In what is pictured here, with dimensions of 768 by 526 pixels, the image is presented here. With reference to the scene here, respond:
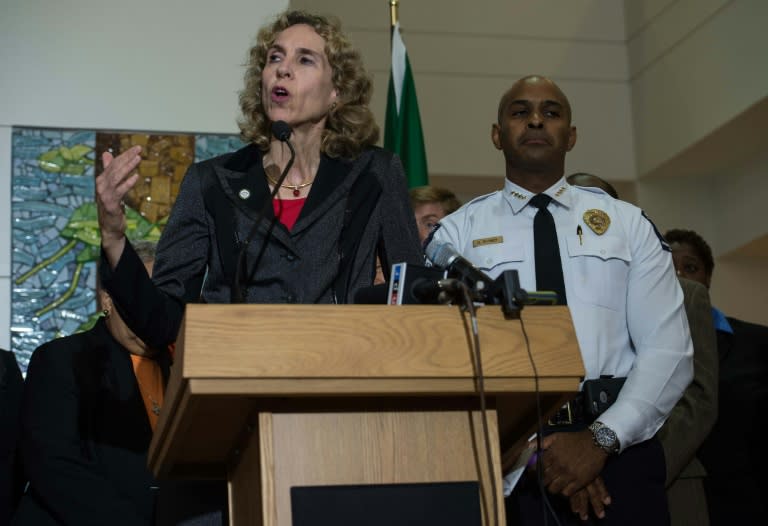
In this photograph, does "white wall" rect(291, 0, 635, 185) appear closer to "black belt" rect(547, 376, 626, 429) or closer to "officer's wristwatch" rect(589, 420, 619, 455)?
"black belt" rect(547, 376, 626, 429)

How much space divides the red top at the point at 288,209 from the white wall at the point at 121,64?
1934 millimetres

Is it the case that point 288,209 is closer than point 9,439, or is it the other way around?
point 288,209

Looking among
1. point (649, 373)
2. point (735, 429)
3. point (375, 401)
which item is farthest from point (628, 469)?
point (735, 429)

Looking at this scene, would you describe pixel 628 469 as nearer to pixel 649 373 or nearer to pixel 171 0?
pixel 649 373

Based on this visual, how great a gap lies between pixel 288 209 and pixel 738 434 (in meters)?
1.85

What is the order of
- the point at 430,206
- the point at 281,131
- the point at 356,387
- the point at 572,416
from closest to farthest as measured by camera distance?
the point at 356,387 → the point at 281,131 → the point at 572,416 → the point at 430,206

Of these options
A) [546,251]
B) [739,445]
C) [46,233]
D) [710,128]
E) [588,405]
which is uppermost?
[710,128]

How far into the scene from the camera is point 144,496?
304 centimetres

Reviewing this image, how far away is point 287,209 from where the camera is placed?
239cm

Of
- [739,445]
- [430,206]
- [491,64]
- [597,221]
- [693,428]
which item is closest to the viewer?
[597,221]

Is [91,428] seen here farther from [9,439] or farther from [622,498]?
[622,498]

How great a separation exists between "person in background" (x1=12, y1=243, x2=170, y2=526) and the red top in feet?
2.67

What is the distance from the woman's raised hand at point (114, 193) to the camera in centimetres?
195

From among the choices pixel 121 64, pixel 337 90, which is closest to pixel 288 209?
pixel 337 90
